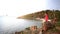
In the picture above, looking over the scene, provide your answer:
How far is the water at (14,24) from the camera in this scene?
86.2 inches

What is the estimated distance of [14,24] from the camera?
7.20 ft

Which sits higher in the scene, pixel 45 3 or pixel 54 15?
pixel 45 3

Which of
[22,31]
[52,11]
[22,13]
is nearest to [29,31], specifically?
[22,31]

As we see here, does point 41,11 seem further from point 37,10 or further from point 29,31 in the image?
point 29,31

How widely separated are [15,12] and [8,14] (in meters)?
0.09

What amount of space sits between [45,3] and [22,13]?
1.06 ft

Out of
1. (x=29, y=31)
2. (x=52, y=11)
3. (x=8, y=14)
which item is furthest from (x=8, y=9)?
(x=52, y=11)

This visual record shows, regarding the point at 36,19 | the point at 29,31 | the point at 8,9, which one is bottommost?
the point at 29,31

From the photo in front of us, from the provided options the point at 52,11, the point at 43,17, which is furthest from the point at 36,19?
the point at 52,11

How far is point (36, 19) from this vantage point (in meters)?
2.20

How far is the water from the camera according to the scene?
7.18 ft

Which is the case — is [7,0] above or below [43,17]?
above

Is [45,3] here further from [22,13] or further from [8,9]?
[8,9]

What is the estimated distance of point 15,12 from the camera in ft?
7.27
